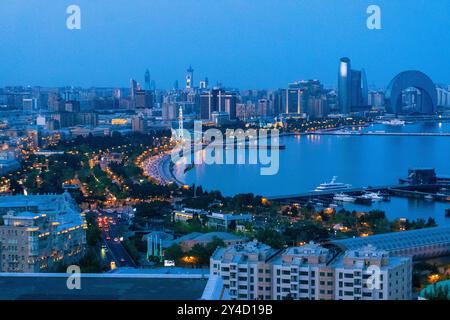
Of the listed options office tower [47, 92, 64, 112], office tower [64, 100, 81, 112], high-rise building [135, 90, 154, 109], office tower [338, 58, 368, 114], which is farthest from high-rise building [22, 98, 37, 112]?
office tower [338, 58, 368, 114]

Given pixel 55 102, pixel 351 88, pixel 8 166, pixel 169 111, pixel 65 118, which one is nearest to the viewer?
pixel 8 166

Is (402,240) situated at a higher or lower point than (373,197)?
higher

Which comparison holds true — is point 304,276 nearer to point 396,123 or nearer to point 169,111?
point 169,111

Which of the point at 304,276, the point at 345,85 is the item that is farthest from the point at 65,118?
the point at 304,276

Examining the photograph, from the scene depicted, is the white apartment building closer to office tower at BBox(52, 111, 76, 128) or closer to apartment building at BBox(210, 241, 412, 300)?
apartment building at BBox(210, 241, 412, 300)

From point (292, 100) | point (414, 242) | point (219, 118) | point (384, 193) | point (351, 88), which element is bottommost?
point (384, 193)

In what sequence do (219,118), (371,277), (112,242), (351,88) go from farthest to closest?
1. (351,88)
2. (219,118)
3. (112,242)
4. (371,277)
